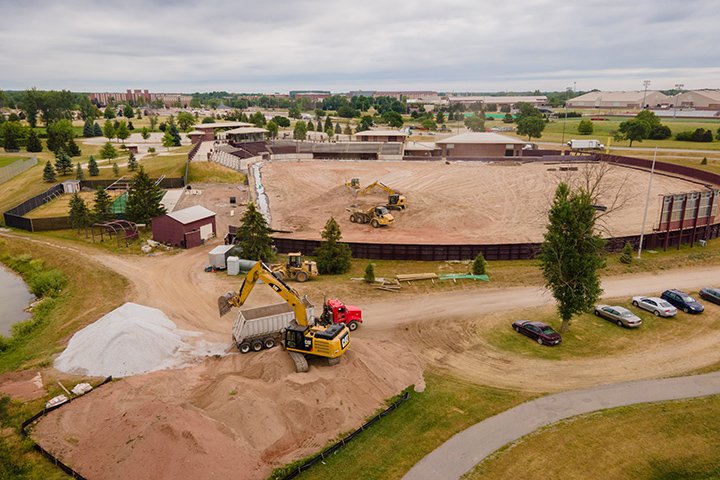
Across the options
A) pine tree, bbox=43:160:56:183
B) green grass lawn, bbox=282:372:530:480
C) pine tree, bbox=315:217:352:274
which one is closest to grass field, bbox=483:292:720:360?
green grass lawn, bbox=282:372:530:480

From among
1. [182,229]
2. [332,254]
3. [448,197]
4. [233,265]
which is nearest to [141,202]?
[182,229]

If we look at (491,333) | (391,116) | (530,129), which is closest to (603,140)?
(530,129)

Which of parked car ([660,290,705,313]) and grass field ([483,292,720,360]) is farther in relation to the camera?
parked car ([660,290,705,313])

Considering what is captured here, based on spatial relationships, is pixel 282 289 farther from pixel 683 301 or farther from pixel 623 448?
pixel 683 301

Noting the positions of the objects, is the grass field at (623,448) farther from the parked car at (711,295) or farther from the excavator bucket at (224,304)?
the excavator bucket at (224,304)

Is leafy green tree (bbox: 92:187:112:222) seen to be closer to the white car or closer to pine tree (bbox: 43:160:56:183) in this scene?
pine tree (bbox: 43:160:56:183)
